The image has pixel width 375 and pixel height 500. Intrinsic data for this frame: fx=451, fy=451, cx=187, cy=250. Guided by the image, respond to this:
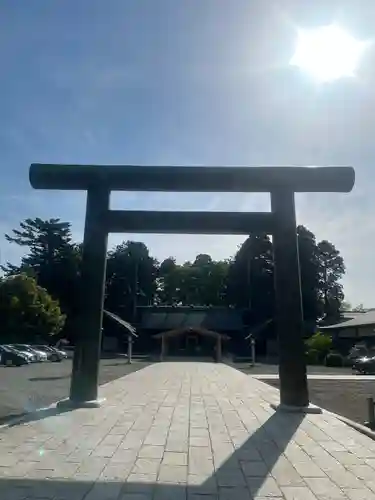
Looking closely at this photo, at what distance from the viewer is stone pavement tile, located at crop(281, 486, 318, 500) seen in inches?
165

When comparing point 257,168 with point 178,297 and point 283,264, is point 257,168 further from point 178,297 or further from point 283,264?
point 178,297

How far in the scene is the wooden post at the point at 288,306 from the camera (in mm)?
9125

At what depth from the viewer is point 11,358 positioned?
28.2m

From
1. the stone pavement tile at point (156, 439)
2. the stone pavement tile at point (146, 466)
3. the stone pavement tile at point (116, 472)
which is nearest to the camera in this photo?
the stone pavement tile at point (116, 472)

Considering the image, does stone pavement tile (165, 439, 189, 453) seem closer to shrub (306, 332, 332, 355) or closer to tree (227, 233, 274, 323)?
shrub (306, 332, 332, 355)

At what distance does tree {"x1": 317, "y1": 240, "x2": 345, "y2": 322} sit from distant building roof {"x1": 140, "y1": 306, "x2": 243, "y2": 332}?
1854 cm

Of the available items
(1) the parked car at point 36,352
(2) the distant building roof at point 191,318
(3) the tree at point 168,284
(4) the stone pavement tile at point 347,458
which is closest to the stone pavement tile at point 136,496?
(4) the stone pavement tile at point 347,458

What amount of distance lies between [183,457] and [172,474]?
0.76 metres

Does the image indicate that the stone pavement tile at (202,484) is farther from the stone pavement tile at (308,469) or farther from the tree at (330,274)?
the tree at (330,274)

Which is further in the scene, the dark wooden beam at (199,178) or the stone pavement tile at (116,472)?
the dark wooden beam at (199,178)

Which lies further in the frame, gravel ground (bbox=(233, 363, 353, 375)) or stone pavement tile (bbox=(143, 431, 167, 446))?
gravel ground (bbox=(233, 363, 353, 375))

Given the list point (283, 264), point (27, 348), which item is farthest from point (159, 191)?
point (27, 348)

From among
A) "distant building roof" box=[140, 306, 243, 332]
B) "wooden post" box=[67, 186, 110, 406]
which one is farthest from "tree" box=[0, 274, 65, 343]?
"wooden post" box=[67, 186, 110, 406]

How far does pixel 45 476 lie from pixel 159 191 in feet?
21.2
